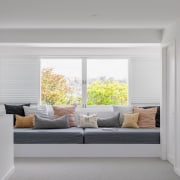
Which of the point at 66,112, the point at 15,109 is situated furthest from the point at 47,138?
the point at 15,109

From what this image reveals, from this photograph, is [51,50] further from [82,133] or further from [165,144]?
[165,144]

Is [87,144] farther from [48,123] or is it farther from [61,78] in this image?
[61,78]

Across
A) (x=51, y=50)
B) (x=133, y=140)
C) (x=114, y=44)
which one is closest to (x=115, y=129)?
(x=133, y=140)

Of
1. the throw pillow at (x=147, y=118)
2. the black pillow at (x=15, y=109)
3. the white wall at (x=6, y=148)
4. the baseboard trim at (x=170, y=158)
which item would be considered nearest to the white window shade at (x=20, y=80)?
the black pillow at (x=15, y=109)

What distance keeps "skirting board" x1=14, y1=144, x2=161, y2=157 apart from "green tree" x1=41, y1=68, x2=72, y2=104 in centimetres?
163

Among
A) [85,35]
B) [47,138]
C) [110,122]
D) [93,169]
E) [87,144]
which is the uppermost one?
[85,35]

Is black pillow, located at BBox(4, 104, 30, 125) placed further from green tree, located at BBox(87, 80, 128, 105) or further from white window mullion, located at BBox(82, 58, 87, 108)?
green tree, located at BBox(87, 80, 128, 105)

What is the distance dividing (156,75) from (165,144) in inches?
76.3

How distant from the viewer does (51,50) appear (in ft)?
25.9

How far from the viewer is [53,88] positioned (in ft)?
26.5

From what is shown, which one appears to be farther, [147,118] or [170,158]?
[147,118]

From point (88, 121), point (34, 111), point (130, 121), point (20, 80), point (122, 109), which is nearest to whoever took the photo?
point (130, 121)

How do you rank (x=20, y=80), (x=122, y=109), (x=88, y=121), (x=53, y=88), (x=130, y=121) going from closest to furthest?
(x=130, y=121) → (x=88, y=121) → (x=122, y=109) → (x=20, y=80) → (x=53, y=88)

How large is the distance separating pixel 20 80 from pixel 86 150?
2.36 metres
